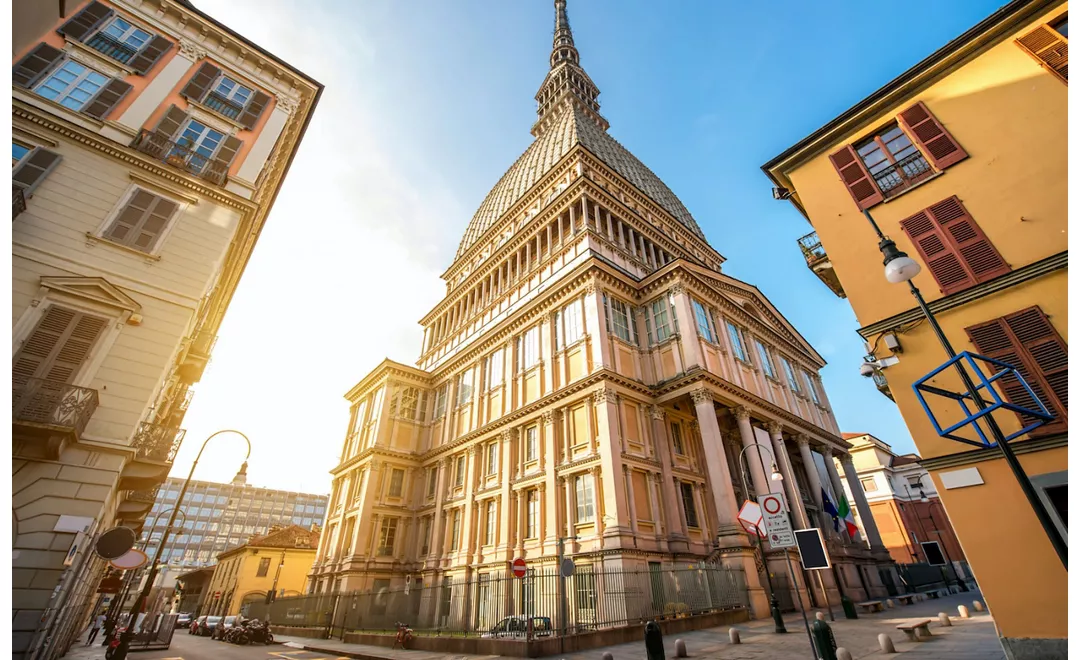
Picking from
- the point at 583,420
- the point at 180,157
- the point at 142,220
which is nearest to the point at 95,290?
the point at 142,220

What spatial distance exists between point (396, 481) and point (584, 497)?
17.4 metres

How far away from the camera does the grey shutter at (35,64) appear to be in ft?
49.5

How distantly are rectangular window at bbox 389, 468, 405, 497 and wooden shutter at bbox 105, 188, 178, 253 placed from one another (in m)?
23.1

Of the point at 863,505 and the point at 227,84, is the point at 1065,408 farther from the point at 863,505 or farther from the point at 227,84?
the point at 227,84

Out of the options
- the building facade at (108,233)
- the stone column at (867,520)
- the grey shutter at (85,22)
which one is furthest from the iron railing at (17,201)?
the stone column at (867,520)

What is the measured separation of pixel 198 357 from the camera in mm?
22688

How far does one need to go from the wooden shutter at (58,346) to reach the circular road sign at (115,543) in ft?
15.0

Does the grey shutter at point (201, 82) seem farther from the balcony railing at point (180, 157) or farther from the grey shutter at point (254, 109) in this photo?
the balcony railing at point (180, 157)

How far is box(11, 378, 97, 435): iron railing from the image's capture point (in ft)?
33.6

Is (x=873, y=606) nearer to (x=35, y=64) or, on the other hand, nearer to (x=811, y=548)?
(x=811, y=548)

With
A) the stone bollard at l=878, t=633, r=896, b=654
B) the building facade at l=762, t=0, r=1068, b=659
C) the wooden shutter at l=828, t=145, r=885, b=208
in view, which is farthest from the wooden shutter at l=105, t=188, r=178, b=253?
the stone bollard at l=878, t=633, r=896, b=654

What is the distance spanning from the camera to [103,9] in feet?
61.0

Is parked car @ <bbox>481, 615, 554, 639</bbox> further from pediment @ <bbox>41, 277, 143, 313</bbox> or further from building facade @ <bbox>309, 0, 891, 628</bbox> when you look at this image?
pediment @ <bbox>41, 277, 143, 313</bbox>

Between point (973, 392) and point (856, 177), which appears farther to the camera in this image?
point (856, 177)
